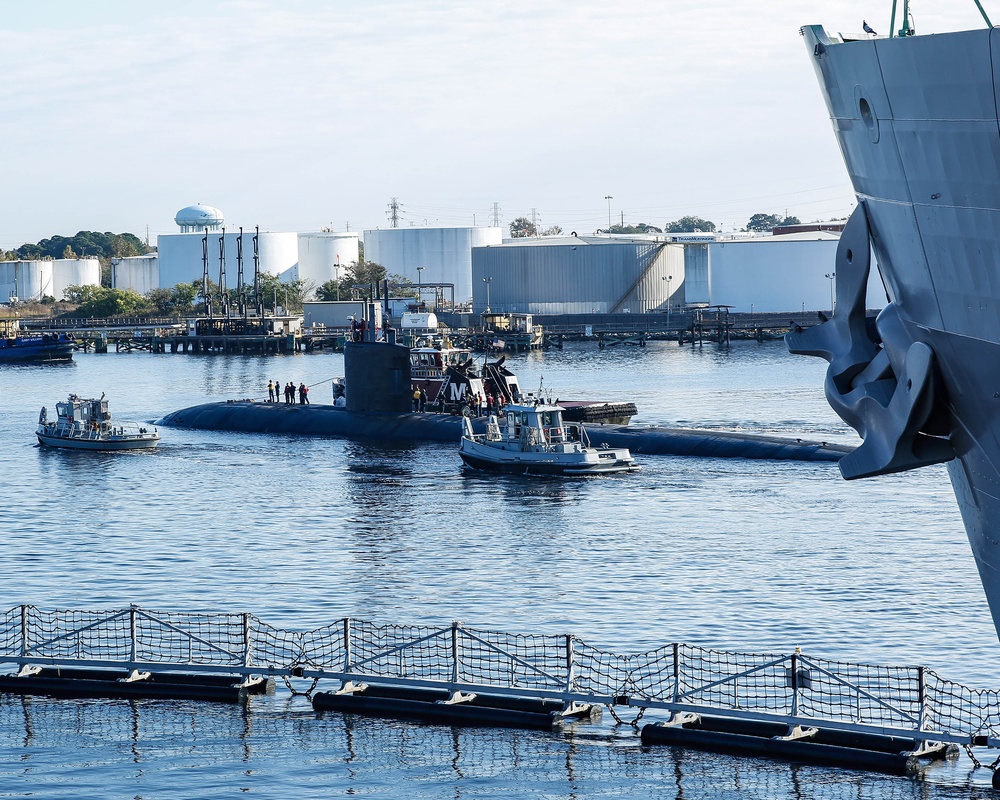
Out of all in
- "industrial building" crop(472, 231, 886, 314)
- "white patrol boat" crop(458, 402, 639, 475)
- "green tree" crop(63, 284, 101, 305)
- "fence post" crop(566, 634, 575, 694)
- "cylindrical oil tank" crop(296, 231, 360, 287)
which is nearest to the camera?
"fence post" crop(566, 634, 575, 694)

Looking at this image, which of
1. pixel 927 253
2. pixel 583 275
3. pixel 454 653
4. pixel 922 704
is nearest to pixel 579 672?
pixel 454 653

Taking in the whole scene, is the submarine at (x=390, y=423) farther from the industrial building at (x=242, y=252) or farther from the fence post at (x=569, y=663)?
the industrial building at (x=242, y=252)

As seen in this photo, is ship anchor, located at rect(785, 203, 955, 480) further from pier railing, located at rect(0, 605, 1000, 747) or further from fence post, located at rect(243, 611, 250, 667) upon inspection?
fence post, located at rect(243, 611, 250, 667)

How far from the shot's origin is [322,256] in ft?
612

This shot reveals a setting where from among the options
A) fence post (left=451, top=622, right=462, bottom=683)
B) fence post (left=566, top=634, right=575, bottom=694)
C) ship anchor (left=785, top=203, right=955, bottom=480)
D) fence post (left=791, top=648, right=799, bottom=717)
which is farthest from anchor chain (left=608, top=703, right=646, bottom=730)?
ship anchor (left=785, top=203, right=955, bottom=480)

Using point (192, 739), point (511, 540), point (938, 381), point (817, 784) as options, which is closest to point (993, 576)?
point (938, 381)

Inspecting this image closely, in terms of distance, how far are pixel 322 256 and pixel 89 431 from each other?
128590mm

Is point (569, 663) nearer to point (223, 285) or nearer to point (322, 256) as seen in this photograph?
point (223, 285)

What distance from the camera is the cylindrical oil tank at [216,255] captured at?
567 ft

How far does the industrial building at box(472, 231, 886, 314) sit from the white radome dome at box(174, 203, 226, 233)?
46.3 m

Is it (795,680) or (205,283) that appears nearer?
(795,680)

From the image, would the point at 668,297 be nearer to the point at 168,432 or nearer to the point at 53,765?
the point at 168,432

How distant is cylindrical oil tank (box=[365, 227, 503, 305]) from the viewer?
A: 185250mm

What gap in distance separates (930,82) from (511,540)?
2735cm
